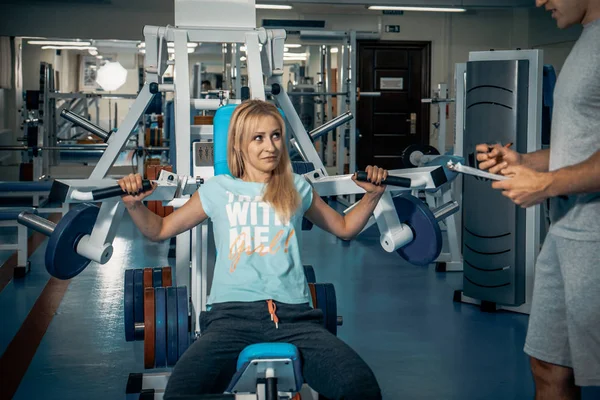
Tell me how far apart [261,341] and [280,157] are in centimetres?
48

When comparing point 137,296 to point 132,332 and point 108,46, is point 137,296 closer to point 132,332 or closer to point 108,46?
point 132,332

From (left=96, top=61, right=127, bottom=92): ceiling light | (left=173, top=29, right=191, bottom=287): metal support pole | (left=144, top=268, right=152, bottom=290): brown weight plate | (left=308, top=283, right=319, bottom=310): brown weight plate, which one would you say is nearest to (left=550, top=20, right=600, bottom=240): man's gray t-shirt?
(left=308, top=283, right=319, bottom=310): brown weight plate

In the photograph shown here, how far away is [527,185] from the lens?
138 centimetres

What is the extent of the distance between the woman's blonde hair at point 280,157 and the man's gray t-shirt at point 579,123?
0.65 meters

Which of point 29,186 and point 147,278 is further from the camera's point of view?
point 29,186

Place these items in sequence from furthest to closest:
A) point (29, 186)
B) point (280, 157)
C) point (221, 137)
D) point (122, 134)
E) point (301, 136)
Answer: point (29, 186)
point (301, 136)
point (122, 134)
point (221, 137)
point (280, 157)

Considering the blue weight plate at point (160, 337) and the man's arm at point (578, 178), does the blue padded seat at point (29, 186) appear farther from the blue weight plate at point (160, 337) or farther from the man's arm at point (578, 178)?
the man's arm at point (578, 178)

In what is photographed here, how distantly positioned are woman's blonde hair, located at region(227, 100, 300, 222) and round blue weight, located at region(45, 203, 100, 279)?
1.65ft

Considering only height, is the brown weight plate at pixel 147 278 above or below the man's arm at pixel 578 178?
below

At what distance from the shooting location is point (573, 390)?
4.89 ft

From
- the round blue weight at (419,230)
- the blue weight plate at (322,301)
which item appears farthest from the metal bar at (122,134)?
the round blue weight at (419,230)

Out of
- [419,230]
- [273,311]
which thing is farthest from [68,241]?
[419,230]

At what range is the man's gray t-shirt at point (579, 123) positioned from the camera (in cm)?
137

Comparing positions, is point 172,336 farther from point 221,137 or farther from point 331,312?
point 221,137
